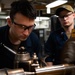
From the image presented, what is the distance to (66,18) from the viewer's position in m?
1.85

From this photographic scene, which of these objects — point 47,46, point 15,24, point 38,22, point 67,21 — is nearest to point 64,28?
point 67,21

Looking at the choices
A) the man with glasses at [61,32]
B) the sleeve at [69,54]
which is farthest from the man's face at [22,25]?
the man with glasses at [61,32]

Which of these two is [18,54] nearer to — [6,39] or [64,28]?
[6,39]

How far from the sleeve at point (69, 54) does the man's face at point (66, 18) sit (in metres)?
1.11

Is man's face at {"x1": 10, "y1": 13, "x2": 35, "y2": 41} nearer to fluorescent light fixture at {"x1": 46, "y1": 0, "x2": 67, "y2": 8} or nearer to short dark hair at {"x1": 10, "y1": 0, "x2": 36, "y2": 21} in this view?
short dark hair at {"x1": 10, "y1": 0, "x2": 36, "y2": 21}

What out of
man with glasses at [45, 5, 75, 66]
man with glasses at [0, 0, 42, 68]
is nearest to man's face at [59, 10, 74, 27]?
man with glasses at [45, 5, 75, 66]

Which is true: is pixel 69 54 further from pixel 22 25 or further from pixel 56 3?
pixel 56 3

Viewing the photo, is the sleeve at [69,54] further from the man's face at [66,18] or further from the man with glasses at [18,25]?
the man's face at [66,18]

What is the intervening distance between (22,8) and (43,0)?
211cm

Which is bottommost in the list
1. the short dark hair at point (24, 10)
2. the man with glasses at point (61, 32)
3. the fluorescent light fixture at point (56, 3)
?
the man with glasses at point (61, 32)

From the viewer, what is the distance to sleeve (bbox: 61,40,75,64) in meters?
0.73

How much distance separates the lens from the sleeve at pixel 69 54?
73 cm

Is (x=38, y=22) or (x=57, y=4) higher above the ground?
(x=57, y=4)

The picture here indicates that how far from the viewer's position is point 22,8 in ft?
3.63
